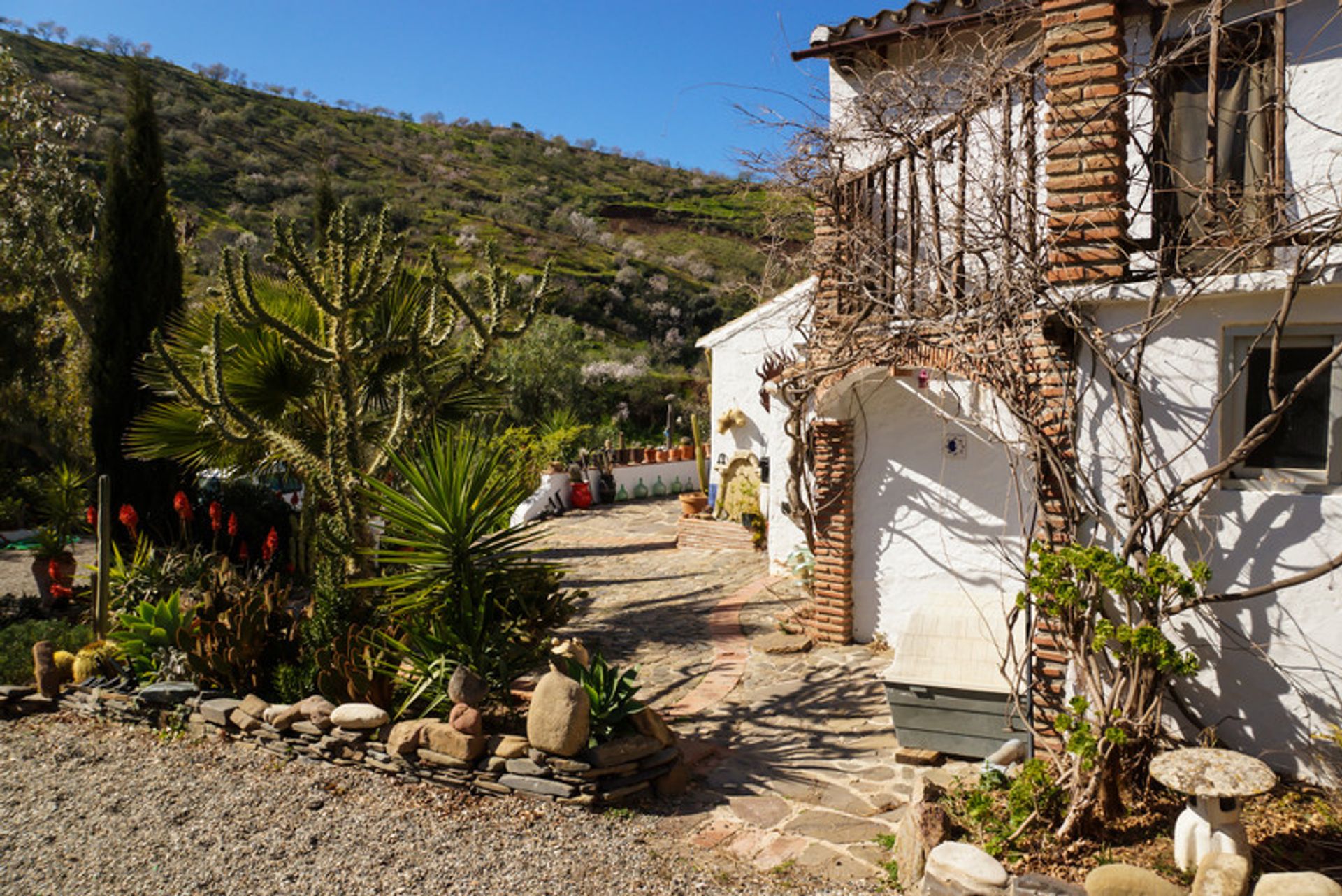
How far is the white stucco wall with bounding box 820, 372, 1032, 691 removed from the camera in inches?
300

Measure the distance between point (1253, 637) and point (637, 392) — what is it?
79.9 feet

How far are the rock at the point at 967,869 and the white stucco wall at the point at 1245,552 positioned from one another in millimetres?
1910

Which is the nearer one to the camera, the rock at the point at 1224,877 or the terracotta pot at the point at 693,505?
the rock at the point at 1224,877

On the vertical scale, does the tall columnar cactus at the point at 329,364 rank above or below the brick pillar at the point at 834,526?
above

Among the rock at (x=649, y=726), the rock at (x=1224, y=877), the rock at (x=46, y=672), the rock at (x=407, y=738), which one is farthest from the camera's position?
the rock at (x=46, y=672)

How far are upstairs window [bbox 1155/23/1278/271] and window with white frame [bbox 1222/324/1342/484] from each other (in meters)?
0.52

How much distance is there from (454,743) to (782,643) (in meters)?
4.05

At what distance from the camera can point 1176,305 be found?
16.1 ft

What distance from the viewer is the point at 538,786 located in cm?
581

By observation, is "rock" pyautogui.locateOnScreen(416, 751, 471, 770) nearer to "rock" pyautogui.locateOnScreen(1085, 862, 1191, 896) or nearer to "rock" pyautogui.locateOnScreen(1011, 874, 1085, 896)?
"rock" pyautogui.locateOnScreen(1011, 874, 1085, 896)

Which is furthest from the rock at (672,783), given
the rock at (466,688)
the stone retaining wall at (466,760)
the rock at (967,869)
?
the rock at (967,869)

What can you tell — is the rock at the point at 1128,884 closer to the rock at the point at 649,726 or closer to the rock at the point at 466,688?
the rock at the point at 649,726

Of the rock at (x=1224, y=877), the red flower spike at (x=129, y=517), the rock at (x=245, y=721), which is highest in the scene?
the red flower spike at (x=129, y=517)

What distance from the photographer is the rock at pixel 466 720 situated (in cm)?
600
